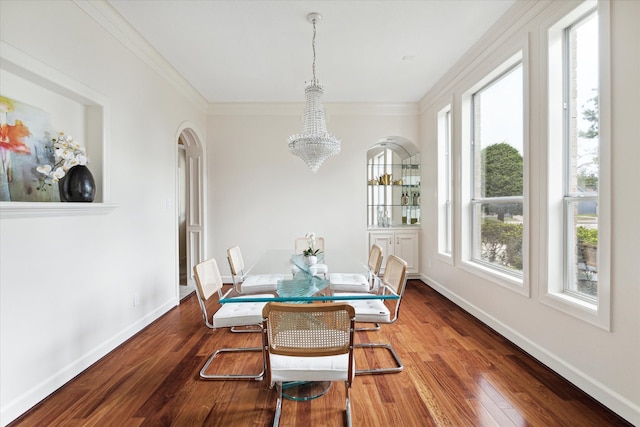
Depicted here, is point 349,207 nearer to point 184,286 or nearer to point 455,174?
point 455,174

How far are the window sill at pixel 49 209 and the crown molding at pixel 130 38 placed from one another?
1.50m

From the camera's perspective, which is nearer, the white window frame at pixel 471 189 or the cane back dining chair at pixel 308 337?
the cane back dining chair at pixel 308 337

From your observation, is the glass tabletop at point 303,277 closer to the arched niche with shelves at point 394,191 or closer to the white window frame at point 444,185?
the white window frame at point 444,185

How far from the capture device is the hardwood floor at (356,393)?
1.90m

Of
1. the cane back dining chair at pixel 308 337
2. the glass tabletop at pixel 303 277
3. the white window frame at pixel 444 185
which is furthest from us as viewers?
the white window frame at pixel 444 185

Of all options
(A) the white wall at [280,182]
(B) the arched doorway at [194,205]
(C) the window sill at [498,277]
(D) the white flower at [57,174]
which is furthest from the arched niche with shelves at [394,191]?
(D) the white flower at [57,174]

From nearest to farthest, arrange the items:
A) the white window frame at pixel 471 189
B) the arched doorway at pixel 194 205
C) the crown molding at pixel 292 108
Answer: the white window frame at pixel 471 189 < the arched doorway at pixel 194 205 < the crown molding at pixel 292 108

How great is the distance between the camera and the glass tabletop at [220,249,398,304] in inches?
82.4

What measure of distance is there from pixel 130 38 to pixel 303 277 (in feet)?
9.00

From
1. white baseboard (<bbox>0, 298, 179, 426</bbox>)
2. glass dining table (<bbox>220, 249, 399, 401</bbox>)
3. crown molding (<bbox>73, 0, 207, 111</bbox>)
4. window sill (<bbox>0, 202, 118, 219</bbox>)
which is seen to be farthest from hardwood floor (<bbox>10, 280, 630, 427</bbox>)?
crown molding (<bbox>73, 0, 207, 111</bbox>)

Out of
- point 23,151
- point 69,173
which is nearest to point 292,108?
point 69,173

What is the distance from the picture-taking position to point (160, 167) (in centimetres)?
372

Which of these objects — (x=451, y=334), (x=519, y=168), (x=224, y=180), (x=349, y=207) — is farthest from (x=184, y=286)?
(x=519, y=168)

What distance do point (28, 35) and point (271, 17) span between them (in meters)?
1.74
